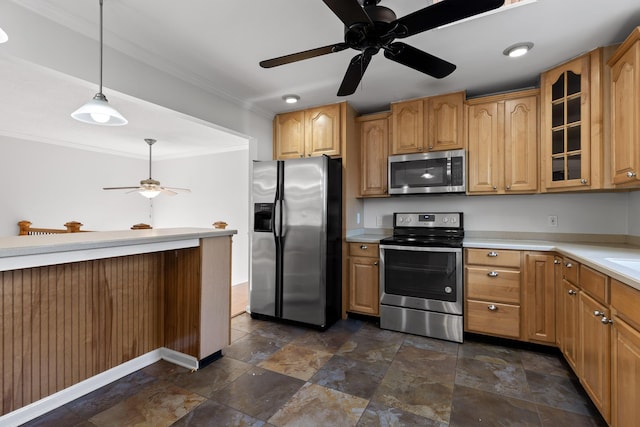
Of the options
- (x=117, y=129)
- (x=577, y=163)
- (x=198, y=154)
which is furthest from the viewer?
(x=198, y=154)

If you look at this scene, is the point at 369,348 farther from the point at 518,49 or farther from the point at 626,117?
the point at 518,49

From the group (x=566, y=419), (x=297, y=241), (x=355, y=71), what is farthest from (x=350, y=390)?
(x=355, y=71)

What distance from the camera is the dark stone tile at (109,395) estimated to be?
5.71ft

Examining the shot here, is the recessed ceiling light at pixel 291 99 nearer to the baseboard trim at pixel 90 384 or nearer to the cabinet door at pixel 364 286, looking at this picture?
the cabinet door at pixel 364 286

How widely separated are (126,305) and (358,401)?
1.72 metres

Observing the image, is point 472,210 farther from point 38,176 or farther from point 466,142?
point 38,176

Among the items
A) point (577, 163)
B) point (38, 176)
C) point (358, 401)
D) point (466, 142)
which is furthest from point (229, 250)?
point (38, 176)

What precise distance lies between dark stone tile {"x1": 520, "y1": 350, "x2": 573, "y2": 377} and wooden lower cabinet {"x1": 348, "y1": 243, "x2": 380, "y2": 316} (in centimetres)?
128

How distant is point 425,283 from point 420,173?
112 centimetres

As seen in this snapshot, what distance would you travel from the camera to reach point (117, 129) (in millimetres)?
4375

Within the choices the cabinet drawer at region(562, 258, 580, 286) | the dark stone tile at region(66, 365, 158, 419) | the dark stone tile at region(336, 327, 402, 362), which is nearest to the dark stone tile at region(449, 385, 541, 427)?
the dark stone tile at region(336, 327, 402, 362)

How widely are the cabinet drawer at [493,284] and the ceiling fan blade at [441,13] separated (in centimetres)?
204

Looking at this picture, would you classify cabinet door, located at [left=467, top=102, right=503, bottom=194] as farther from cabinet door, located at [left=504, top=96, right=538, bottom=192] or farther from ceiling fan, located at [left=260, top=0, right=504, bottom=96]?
ceiling fan, located at [left=260, top=0, right=504, bottom=96]

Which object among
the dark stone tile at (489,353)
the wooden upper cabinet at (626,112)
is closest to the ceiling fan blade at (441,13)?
the wooden upper cabinet at (626,112)
